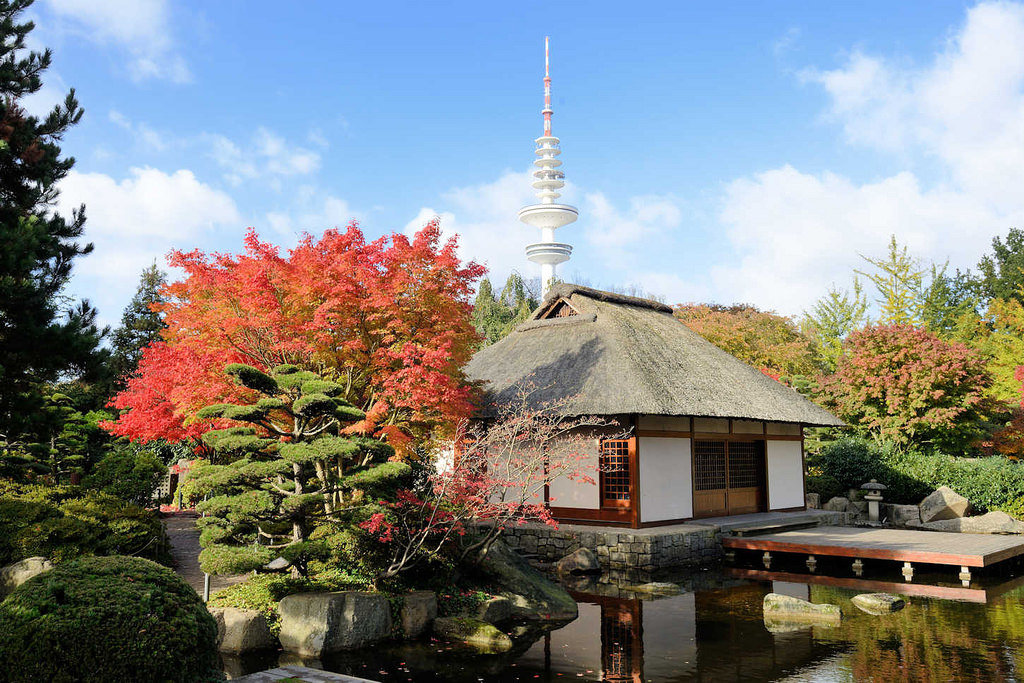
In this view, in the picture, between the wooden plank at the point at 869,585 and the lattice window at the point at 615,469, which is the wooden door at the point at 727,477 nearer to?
the lattice window at the point at 615,469

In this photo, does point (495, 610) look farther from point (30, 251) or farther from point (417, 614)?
point (30, 251)

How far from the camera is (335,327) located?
11922 mm

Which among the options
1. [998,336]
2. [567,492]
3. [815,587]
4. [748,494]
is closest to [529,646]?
[815,587]

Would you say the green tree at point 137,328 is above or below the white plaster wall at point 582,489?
above

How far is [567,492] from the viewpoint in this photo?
1711cm

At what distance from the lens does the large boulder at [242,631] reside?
8.83 metres

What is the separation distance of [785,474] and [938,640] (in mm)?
11206

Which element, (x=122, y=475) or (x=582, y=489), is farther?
(x=582, y=489)

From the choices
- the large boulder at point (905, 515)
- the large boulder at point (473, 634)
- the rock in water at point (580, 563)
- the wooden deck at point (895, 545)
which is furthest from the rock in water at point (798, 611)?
the large boulder at point (905, 515)

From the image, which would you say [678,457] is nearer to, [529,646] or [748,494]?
Result: [748,494]

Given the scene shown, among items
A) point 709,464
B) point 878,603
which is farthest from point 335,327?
point 709,464

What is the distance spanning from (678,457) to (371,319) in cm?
889

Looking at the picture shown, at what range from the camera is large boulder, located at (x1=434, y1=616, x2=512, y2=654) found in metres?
9.24

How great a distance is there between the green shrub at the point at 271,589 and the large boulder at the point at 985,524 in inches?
626
